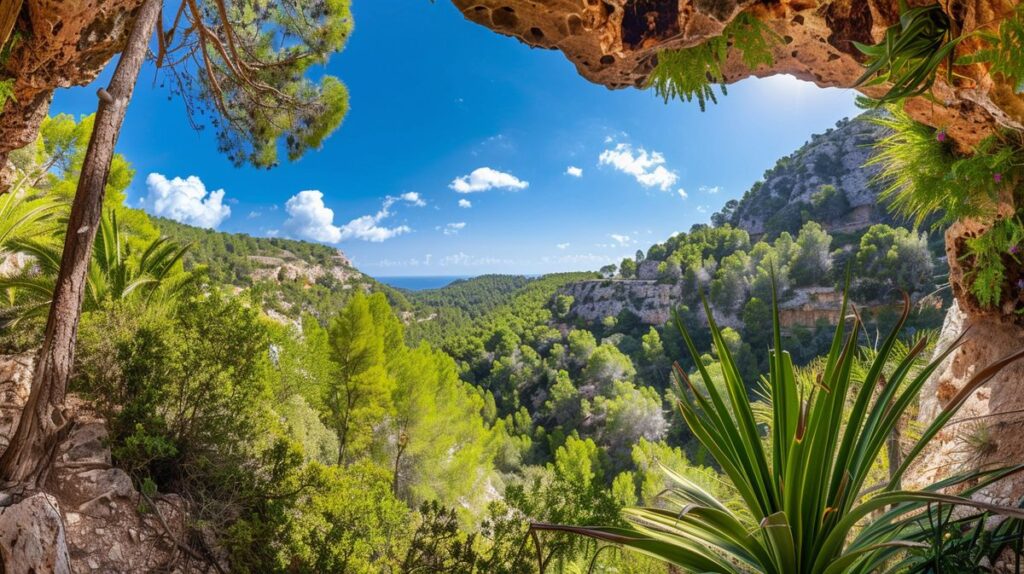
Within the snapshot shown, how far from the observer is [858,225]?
3656 cm

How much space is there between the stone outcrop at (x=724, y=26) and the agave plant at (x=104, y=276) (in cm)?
472

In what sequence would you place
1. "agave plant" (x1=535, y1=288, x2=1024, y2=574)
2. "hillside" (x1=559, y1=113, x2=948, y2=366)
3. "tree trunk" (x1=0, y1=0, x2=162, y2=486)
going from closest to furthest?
1. "agave plant" (x1=535, y1=288, x2=1024, y2=574)
2. "tree trunk" (x1=0, y1=0, x2=162, y2=486)
3. "hillside" (x1=559, y1=113, x2=948, y2=366)

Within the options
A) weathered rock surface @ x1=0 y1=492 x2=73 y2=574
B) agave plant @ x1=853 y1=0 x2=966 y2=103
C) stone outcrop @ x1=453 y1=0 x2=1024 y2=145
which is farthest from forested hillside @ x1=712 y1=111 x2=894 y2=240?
weathered rock surface @ x1=0 y1=492 x2=73 y2=574

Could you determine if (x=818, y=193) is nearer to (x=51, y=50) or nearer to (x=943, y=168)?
(x=943, y=168)

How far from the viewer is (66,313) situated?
1.93 metres

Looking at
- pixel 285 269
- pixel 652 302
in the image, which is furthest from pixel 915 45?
pixel 285 269

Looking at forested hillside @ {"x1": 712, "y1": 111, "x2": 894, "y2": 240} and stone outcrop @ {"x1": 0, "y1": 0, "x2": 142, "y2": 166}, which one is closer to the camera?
stone outcrop @ {"x1": 0, "y1": 0, "x2": 142, "y2": 166}

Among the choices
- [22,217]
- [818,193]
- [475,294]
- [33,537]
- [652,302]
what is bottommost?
[652,302]

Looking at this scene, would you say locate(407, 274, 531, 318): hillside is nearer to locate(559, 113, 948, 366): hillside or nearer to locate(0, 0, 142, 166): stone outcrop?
locate(559, 113, 948, 366): hillside

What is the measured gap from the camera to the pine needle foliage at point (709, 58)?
178 cm

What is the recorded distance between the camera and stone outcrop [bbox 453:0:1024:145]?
158 cm

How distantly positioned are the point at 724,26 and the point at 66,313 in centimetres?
321

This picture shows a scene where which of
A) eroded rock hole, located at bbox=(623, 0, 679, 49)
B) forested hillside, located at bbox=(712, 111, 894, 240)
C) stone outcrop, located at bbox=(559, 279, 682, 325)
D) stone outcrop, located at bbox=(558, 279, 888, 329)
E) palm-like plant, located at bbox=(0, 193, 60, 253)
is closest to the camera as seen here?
eroded rock hole, located at bbox=(623, 0, 679, 49)

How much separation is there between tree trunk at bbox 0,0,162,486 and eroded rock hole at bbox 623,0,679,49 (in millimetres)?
2611
